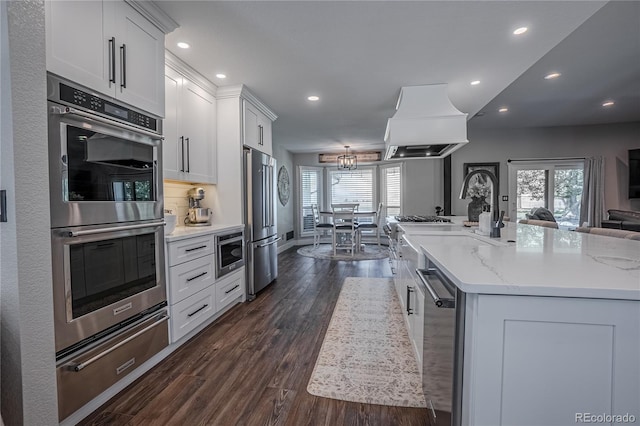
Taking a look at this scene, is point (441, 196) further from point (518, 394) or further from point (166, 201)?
point (518, 394)

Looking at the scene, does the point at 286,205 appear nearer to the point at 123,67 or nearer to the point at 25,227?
the point at 123,67

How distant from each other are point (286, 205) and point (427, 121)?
4.53m

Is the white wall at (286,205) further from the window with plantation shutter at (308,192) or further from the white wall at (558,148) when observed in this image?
the white wall at (558,148)

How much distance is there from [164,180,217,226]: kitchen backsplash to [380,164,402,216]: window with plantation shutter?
194 inches

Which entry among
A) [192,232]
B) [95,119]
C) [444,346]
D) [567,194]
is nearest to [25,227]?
[95,119]

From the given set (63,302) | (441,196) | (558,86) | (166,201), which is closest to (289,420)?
(63,302)

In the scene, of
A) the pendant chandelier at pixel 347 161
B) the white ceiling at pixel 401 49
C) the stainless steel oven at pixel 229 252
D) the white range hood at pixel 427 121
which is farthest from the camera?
the pendant chandelier at pixel 347 161

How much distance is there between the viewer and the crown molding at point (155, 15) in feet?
5.90

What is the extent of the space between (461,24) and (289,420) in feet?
9.24

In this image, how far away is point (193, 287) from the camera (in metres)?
2.31

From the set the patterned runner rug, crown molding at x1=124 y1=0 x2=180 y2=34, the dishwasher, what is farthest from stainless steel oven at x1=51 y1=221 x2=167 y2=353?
the dishwasher

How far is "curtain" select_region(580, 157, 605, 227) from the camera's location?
5652mm

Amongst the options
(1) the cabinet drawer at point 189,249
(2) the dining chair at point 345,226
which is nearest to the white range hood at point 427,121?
(1) the cabinet drawer at point 189,249

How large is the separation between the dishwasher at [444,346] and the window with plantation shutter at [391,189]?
5.89 metres
